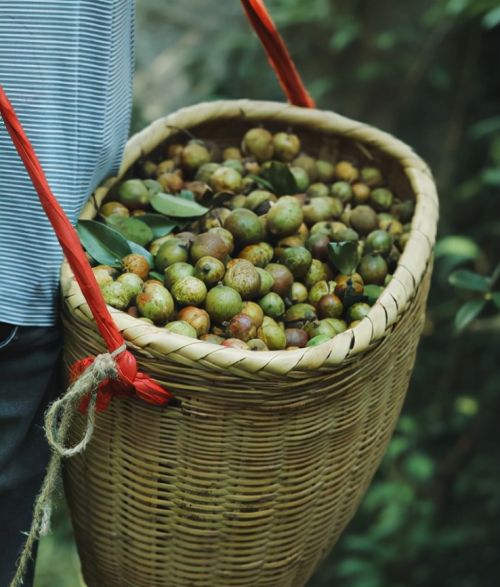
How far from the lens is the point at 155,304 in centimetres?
133

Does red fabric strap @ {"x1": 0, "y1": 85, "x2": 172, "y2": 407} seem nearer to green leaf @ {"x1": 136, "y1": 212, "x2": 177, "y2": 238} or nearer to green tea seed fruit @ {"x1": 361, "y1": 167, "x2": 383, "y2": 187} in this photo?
green leaf @ {"x1": 136, "y1": 212, "x2": 177, "y2": 238}

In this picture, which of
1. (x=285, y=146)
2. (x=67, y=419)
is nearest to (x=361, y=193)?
(x=285, y=146)

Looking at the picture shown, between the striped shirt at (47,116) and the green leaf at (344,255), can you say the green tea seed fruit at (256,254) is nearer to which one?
the green leaf at (344,255)

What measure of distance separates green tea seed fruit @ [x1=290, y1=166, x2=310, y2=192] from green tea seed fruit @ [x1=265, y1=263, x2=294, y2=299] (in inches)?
11.4

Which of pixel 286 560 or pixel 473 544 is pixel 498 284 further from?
pixel 286 560

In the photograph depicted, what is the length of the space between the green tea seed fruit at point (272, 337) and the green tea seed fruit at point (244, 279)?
0.22 ft

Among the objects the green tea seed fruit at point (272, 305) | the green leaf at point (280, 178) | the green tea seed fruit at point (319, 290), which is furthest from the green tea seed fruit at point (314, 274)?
the green leaf at point (280, 178)

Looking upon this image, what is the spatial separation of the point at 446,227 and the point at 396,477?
84 cm

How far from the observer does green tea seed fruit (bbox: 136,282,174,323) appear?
1330 millimetres

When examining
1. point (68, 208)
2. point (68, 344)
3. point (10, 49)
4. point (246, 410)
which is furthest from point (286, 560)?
point (10, 49)

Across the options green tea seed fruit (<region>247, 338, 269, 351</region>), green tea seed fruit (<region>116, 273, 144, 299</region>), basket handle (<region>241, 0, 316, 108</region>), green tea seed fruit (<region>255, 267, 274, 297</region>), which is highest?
basket handle (<region>241, 0, 316, 108</region>)

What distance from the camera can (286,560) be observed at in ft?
4.69

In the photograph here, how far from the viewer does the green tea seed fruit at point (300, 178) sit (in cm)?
173

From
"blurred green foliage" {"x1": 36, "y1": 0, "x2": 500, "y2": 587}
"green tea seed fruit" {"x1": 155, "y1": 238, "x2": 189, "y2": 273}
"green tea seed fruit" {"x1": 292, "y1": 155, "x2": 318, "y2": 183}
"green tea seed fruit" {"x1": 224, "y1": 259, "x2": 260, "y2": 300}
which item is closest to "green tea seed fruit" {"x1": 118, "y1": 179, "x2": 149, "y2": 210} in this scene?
"green tea seed fruit" {"x1": 155, "y1": 238, "x2": 189, "y2": 273}
